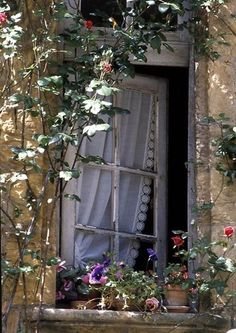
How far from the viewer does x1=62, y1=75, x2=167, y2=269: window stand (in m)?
4.96

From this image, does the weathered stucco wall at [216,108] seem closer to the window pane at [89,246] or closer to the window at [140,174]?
the window at [140,174]

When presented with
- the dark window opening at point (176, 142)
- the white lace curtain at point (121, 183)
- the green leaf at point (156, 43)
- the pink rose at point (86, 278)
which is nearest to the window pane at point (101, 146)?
the white lace curtain at point (121, 183)

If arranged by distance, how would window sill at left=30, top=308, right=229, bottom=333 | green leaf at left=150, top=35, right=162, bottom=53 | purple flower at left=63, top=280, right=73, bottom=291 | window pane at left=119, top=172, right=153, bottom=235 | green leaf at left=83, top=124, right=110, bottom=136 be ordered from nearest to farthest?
1. green leaf at left=83, top=124, right=110, bottom=136
2. window sill at left=30, top=308, right=229, bottom=333
3. purple flower at left=63, top=280, right=73, bottom=291
4. green leaf at left=150, top=35, right=162, bottom=53
5. window pane at left=119, top=172, right=153, bottom=235

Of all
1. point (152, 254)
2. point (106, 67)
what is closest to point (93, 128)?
point (106, 67)

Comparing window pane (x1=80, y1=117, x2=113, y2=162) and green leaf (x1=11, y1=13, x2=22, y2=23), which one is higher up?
green leaf (x1=11, y1=13, x2=22, y2=23)

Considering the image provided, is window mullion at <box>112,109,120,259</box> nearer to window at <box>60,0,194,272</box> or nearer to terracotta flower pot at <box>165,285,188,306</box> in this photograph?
window at <box>60,0,194,272</box>

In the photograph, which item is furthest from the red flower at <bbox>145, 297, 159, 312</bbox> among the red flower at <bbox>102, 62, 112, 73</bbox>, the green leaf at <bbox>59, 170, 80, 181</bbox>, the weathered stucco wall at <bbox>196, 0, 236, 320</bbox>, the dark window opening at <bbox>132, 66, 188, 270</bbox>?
the red flower at <bbox>102, 62, 112, 73</bbox>

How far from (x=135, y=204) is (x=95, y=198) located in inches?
10.2

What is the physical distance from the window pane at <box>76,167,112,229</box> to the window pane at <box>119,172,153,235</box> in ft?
0.29

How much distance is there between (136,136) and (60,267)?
3.30ft

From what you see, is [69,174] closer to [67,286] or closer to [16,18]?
[67,286]

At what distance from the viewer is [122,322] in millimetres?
4461

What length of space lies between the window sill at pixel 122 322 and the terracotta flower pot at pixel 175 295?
0.43 feet

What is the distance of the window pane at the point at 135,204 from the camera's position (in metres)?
5.09
